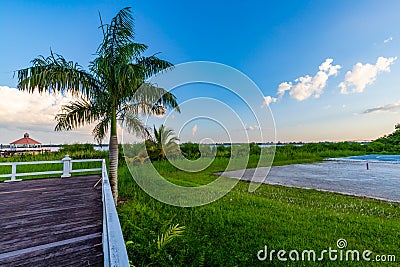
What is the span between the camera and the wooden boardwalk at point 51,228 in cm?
215

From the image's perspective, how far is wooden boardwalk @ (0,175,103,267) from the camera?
2.15 metres

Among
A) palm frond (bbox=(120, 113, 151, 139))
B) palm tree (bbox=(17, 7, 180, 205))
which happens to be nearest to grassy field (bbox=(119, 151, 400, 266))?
palm frond (bbox=(120, 113, 151, 139))

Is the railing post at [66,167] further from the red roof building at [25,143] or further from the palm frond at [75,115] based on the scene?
the red roof building at [25,143]

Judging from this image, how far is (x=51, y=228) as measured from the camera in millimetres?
2863

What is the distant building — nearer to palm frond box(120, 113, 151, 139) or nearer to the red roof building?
the red roof building

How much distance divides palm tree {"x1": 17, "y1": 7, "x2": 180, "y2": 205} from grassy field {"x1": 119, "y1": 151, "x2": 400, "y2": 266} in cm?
206

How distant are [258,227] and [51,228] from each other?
3088 mm

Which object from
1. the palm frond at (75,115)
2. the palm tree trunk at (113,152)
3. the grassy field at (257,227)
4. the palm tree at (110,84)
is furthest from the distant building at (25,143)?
the grassy field at (257,227)

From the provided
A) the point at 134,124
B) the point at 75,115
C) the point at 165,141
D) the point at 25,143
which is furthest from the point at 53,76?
the point at 25,143

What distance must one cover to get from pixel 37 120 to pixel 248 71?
31.6 feet

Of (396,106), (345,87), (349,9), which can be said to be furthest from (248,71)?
(396,106)

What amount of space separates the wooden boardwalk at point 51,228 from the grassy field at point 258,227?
2.34 ft

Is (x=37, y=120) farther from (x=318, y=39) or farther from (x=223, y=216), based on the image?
(x=318, y=39)

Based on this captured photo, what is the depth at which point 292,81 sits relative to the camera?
12203 millimetres
